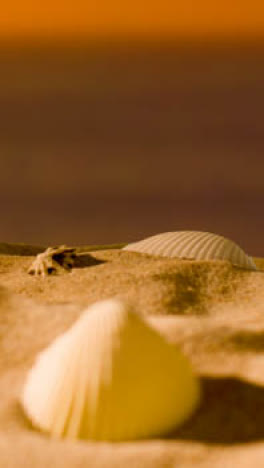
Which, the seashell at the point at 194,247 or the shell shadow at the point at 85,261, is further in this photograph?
the seashell at the point at 194,247

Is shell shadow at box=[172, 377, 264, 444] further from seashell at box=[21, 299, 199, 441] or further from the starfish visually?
the starfish

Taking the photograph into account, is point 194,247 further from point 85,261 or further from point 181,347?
point 181,347

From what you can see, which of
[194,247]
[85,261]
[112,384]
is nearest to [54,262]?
[85,261]

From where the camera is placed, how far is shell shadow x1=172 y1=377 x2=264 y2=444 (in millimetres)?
2004

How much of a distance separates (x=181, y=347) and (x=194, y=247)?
3.16 meters

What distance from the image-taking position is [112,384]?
2.05m


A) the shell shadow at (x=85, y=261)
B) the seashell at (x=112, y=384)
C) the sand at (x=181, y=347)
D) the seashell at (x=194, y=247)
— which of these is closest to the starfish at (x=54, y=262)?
the shell shadow at (x=85, y=261)

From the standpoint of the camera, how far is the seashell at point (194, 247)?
18.3 feet

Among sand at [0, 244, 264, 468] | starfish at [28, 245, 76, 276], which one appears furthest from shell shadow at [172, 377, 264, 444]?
starfish at [28, 245, 76, 276]

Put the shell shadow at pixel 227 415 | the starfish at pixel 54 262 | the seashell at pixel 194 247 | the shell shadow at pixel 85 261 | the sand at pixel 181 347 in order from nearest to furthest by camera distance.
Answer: the sand at pixel 181 347 < the shell shadow at pixel 227 415 < the starfish at pixel 54 262 < the shell shadow at pixel 85 261 < the seashell at pixel 194 247

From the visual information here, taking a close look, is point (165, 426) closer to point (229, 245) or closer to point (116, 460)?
point (116, 460)

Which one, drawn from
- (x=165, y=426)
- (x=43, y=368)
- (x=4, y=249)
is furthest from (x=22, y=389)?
(x=4, y=249)

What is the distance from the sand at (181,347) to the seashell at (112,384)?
51mm

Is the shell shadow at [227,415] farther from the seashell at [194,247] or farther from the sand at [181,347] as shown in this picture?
the seashell at [194,247]
